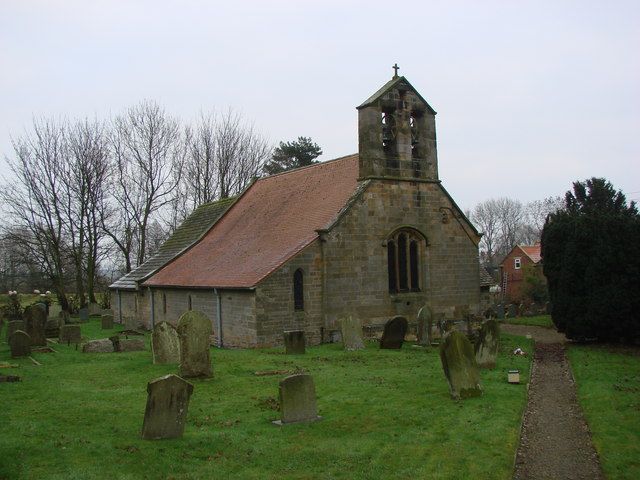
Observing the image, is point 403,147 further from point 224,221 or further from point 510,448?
point 510,448

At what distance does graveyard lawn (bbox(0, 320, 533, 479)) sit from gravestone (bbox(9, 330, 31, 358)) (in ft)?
5.44

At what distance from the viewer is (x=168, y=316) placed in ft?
92.6

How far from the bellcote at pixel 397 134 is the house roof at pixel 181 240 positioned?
10.8 metres

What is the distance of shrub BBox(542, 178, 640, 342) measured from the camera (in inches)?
859

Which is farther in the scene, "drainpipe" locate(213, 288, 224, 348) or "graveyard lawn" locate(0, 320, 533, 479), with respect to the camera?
"drainpipe" locate(213, 288, 224, 348)

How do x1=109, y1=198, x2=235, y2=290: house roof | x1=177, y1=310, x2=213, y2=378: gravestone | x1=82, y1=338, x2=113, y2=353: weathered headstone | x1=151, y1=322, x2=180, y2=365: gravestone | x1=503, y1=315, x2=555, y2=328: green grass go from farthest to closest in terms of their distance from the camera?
x1=503, y1=315, x2=555, y2=328: green grass, x1=109, y1=198, x2=235, y2=290: house roof, x1=82, y1=338, x2=113, y2=353: weathered headstone, x1=151, y1=322, x2=180, y2=365: gravestone, x1=177, y1=310, x2=213, y2=378: gravestone

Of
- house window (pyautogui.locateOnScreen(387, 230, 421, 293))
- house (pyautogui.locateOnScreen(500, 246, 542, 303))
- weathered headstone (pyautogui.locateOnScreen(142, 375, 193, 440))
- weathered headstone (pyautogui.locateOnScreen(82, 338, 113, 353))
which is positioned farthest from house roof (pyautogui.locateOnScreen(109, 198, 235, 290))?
house (pyautogui.locateOnScreen(500, 246, 542, 303))

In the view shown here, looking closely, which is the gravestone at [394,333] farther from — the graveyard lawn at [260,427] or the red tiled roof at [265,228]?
the red tiled roof at [265,228]

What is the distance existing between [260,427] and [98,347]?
1127 cm

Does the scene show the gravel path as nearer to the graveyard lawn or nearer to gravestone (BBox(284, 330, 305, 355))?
the graveyard lawn

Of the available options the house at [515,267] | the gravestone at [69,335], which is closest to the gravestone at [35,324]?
the gravestone at [69,335]

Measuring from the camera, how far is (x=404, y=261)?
25172 mm

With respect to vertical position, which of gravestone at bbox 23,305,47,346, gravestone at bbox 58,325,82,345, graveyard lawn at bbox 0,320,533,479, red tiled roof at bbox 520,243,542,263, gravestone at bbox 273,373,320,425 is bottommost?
graveyard lawn at bbox 0,320,533,479

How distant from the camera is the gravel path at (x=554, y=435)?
31.4 feet
